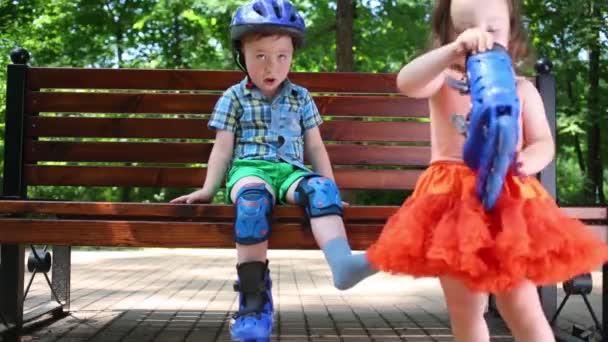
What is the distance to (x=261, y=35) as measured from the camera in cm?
282

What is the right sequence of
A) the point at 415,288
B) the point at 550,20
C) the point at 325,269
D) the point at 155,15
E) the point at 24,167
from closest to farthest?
the point at 24,167 → the point at 415,288 → the point at 325,269 → the point at 550,20 → the point at 155,15

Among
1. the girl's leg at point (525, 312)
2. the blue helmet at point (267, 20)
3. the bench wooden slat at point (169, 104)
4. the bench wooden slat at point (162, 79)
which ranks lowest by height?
the girl's leg at point (525, 312)

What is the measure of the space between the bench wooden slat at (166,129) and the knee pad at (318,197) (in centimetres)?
142

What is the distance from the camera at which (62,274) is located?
4.72 m

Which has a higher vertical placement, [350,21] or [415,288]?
[350,21]

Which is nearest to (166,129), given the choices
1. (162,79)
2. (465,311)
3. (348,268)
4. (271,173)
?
(162,79)

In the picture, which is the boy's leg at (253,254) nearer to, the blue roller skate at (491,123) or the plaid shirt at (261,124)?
the plaid shirt at (261,124)

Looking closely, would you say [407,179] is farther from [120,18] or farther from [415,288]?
[120,18]

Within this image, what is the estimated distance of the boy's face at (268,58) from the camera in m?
2.82

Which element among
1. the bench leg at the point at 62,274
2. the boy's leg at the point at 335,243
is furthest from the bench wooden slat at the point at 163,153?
the boy's leg at the point at 335,243

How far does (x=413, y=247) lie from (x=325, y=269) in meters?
6.65

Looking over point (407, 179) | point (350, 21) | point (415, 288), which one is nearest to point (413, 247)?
point (407, 179)

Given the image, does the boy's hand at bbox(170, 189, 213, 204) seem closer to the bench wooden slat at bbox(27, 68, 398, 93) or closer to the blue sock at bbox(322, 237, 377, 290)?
the blue sock at bbox(322, 237, 377, 290)

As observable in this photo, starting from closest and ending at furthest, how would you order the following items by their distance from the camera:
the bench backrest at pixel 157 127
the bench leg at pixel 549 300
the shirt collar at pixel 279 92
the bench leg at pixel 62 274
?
the shirt collar at pixel 279 92, the bench leg at pixel 549 300, the bench backrest at pixel 157 127, the bench leg at pixel 62 274
